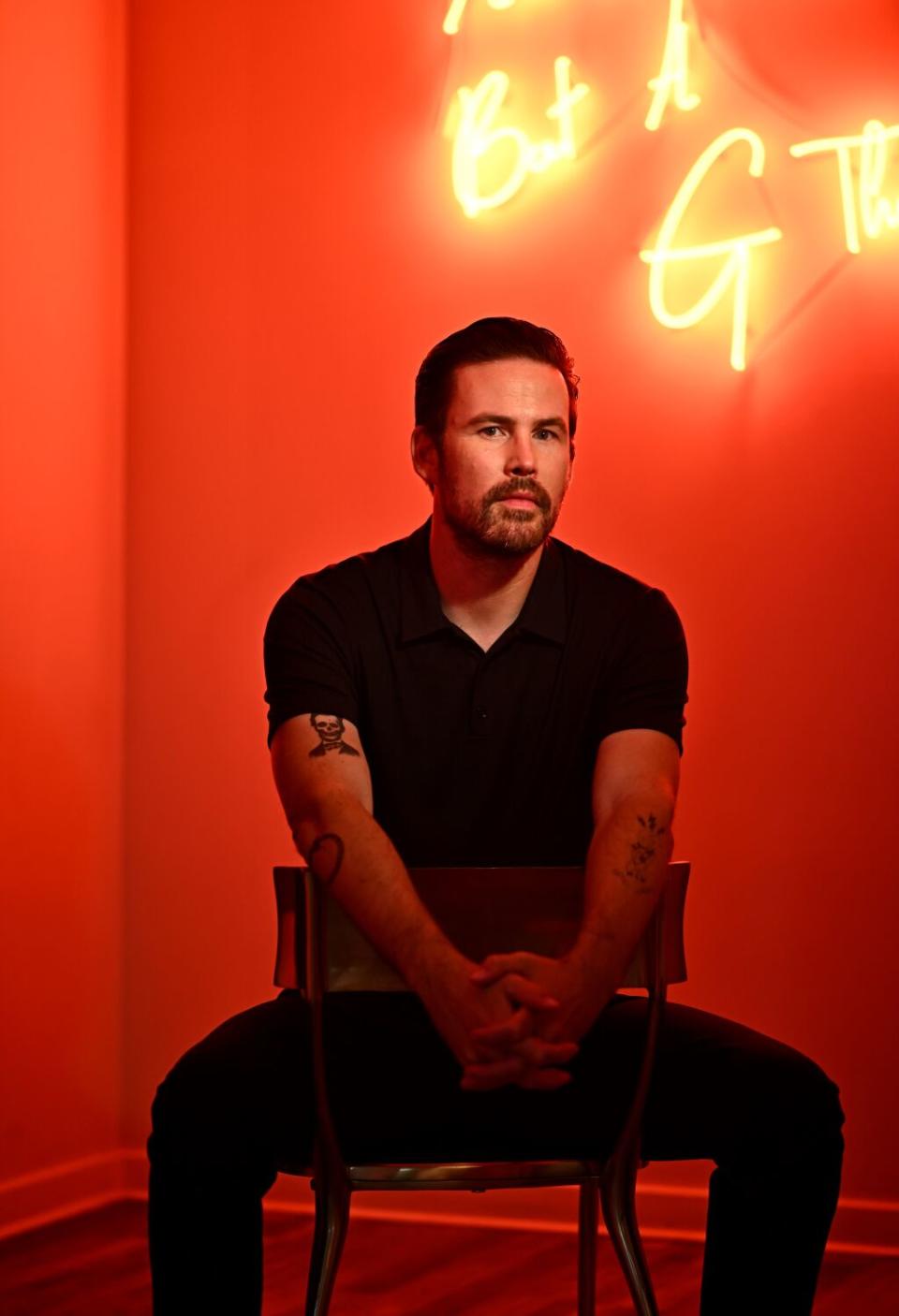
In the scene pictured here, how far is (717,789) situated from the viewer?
3.30 m

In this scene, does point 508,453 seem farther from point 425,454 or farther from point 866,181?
point 866,181

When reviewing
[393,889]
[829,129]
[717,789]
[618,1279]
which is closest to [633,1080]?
[393,889]

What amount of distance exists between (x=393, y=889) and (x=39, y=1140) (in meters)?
1.96

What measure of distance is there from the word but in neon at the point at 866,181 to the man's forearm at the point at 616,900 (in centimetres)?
189

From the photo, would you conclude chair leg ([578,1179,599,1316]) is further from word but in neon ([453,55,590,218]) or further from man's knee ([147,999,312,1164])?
word but in neon ([453,55,590,218])

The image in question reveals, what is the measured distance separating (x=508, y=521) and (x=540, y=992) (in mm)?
665

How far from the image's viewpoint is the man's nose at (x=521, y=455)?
205 centimetres

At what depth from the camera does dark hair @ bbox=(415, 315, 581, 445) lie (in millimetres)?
2084

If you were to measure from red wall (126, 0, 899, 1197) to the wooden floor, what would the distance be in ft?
1.16

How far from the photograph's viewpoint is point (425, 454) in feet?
7.32

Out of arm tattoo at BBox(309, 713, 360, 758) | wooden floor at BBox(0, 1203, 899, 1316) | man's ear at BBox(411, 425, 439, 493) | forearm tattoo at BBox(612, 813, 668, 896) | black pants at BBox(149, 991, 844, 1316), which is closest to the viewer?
black pants at BBox(149, 991, 844, 1316)

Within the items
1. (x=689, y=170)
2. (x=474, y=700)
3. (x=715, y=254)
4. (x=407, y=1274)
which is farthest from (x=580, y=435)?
(x=407, y=1274)

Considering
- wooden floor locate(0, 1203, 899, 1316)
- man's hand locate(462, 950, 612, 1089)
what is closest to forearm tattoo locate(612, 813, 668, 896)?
man's hand locate(462, 950, 612, 1089)

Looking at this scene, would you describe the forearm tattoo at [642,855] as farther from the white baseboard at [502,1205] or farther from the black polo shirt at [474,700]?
the white baseboard at [502,1205]
